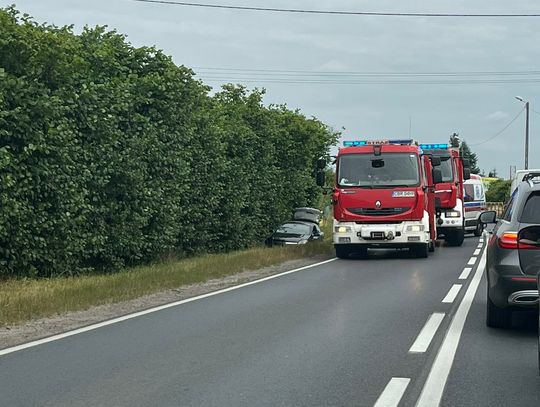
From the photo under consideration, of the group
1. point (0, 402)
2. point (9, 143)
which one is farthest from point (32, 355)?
point (9, 143)

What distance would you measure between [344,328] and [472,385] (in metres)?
3.24

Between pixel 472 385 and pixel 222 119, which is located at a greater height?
pixel 222 119

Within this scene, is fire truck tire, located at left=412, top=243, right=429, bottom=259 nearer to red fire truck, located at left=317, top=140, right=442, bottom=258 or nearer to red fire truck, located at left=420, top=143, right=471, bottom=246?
red fire truck, located at left=317, top=140, right=442, bottom=258

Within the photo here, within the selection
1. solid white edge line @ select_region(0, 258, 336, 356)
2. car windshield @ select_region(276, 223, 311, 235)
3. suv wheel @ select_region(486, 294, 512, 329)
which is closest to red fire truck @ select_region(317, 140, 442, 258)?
solid white edge line @ select_region(0, 258, 336, 356)

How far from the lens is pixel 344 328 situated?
1014 cm

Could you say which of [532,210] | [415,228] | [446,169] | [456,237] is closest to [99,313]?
[532,210]

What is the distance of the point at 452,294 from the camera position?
13914 mm

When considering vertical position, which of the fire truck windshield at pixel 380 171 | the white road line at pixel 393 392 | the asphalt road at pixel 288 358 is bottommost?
the asphalt road at pixel 288 358

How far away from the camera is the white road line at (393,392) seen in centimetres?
637

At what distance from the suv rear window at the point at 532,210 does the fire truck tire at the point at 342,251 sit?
45.9 feet

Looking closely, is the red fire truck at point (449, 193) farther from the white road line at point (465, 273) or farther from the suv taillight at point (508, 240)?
the suv taillight at point (508, 240)

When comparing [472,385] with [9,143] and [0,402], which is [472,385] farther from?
[9,143]

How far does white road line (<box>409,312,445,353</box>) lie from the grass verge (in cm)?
494

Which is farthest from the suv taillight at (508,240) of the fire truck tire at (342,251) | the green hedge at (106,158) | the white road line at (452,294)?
the fire truck tire at (342,251)
